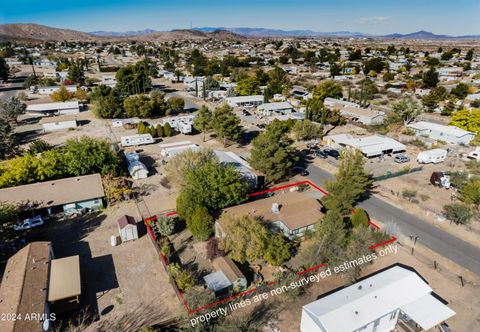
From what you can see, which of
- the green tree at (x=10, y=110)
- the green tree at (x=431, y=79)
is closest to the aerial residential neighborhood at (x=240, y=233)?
the green tree at (x=10, y=110)

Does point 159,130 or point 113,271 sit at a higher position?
point 159,130

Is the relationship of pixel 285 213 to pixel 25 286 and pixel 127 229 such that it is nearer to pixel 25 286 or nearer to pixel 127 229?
pixel 127 229

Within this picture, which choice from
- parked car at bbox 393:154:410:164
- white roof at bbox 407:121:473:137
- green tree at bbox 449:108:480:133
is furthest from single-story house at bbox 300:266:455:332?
green tree at bbox 449:108:480:133

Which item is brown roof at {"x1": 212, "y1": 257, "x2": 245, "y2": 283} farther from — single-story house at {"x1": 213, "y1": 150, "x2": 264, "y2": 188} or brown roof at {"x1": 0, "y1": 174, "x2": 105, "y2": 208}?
brown roof at {"x1": 0, "y1": 174, "x2": 105, "y2": 208}

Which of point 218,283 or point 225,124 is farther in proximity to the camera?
point 225,124

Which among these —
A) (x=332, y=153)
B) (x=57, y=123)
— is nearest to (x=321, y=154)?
(x=332, y=153)

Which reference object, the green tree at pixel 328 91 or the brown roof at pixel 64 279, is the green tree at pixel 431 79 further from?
the brown roof at pixel 64 279
